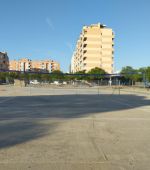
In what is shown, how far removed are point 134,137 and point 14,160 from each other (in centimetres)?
393

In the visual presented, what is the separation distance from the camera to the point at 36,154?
20.8 feet

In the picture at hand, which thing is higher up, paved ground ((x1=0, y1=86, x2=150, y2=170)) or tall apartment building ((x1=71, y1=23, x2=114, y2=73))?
tall apartment building ((x1=71, y1=23, x2=114, y2=73))

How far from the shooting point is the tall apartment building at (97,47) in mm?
119312

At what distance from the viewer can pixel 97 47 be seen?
121188mm

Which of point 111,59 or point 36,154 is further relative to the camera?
point 111,59

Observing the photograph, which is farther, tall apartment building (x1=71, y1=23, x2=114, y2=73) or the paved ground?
tall apartment building (x1=71, y1=23, x2=114, y2=73)

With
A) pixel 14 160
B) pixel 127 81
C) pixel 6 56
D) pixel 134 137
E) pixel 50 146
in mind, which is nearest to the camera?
pixel 14 160

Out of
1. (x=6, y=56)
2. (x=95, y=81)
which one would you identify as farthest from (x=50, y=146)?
(x=6, y=56)

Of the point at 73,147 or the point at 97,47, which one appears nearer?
the point at 73,147

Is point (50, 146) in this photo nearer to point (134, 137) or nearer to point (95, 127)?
point (134, 137)

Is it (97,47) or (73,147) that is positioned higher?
(97,47)

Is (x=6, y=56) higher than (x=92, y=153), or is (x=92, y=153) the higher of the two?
(x=6, y=56)

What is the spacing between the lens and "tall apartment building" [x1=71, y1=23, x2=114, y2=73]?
391 feet

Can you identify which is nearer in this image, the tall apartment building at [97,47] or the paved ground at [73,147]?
the paved ground at [73,147]
